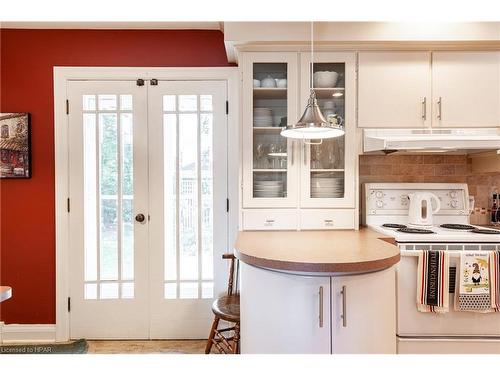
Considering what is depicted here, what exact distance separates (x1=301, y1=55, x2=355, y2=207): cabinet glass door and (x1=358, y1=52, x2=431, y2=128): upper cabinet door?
13cm

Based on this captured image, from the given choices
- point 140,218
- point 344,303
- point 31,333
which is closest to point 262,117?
point 140,218

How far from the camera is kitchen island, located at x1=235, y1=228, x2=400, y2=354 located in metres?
1.36

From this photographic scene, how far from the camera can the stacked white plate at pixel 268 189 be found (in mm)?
→ 2201

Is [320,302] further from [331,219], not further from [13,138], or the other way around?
[13,138]

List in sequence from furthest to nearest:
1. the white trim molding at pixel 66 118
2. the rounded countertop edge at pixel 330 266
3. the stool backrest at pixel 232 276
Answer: the white trim molding at pixel 66 118, the stool backrest at pixel 232 276, the rounded countertop edge at pixel 330 266

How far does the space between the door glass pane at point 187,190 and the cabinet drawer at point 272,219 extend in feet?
1.57

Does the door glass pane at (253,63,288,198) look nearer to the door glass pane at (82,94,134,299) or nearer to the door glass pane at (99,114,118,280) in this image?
the door glass pane at (82,94,134,299)

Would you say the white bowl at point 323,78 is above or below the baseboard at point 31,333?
above

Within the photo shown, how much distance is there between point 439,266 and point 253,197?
1.15 m

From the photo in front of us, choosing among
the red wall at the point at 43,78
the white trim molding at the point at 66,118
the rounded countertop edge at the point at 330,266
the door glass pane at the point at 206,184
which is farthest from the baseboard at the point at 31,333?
the rounded countertop edge at the point at 330,266

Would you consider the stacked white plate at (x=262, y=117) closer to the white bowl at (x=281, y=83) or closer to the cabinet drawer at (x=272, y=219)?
the white bowl at (x=281, y=83)

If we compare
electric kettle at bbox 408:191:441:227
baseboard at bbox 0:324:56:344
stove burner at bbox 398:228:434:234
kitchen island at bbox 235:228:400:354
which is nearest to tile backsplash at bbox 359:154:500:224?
electric kettle at bbox 408:191:441:227
